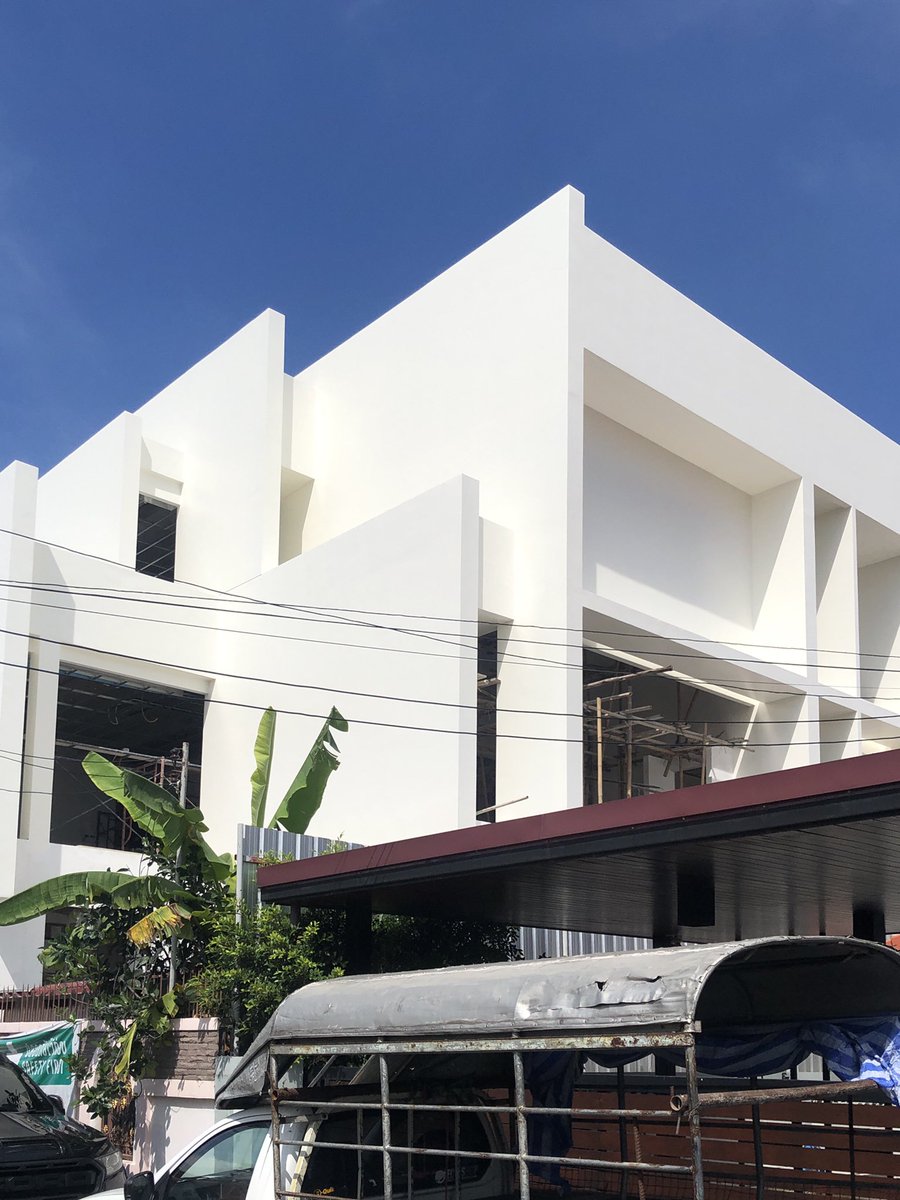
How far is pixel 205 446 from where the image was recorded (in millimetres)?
31359

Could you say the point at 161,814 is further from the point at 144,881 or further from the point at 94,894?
the point at 94,894

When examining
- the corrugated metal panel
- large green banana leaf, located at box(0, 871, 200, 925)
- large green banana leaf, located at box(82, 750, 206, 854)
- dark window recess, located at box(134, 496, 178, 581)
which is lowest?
large green banana leaf, located at box(0, 871, 200, 925)

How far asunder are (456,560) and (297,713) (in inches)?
177

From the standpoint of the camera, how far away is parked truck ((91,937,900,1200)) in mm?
6871

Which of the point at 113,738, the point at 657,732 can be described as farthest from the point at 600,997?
the point at 113,738

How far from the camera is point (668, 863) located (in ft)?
36.9

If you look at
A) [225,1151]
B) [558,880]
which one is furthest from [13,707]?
[225,1151]

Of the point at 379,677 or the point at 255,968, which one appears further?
the point at 379,677

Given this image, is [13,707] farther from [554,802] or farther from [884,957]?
[884,957]

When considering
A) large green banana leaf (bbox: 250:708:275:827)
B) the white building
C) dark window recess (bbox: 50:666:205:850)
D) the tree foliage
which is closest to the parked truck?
the tree foliage

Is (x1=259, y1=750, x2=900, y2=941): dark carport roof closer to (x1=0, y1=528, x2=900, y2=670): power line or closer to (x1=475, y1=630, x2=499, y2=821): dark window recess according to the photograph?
(x1=0, y1=528, x2=900, y2=670): power line

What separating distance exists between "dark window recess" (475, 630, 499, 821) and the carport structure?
808cm

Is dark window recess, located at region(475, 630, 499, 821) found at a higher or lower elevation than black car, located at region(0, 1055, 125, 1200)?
higher

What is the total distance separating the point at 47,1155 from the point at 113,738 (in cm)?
2448
